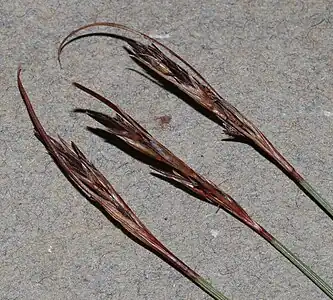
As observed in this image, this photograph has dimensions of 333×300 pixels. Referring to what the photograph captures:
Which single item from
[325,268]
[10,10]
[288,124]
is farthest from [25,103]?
[325,268]

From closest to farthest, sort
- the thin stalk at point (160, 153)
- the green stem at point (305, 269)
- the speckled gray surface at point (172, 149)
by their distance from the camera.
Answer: the thin stalk at point (160, 153) < the green stem at point (305, 269) < the speckled gray surface at point (172, 149)

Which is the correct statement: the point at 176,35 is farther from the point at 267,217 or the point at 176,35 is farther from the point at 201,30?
the point at 267,217

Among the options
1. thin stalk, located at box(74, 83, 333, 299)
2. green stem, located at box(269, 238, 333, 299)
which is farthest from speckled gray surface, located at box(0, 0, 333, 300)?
thin stalk, located at box(74, 83, 333, 299)

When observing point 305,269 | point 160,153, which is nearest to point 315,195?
point 305,269

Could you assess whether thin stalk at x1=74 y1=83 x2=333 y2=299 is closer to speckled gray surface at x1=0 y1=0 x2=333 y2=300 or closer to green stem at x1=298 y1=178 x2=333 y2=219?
green stem at x1=298 y1=178 x2=333 y2=219

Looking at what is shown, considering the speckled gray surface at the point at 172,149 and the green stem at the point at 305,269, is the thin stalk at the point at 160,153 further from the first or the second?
the speckled gray surface at the point at 172,149

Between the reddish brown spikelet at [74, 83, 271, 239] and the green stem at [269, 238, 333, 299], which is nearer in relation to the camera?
the reddish brown spikelet at [74, 83, 271, 239]

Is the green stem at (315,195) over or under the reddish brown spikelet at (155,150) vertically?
under

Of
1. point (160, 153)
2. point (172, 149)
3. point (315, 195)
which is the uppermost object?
point (160, 153)

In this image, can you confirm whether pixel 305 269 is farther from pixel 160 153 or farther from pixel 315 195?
pixel 160 153

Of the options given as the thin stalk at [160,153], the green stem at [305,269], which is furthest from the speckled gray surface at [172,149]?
the thin stalk at [160,153]
